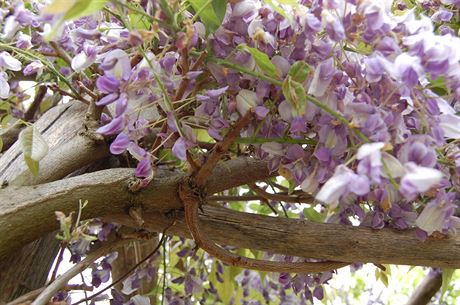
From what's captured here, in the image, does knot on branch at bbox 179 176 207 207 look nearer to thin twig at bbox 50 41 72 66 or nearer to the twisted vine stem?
the twisted vine stem

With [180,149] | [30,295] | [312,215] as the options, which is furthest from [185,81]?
[312,215]

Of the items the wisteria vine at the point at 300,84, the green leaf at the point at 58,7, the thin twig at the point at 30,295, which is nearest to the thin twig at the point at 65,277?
the thin twig at the point at 30,295

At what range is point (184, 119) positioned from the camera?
59cm

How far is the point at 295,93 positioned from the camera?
1.63 ft

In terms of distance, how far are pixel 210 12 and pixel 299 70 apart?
85 mm

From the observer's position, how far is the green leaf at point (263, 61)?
Answer: 500 mm

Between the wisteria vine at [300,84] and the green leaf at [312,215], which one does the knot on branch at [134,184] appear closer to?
the wisteria vine at [300,84]

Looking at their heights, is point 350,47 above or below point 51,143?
above

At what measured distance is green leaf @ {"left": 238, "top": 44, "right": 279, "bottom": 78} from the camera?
1.64ft

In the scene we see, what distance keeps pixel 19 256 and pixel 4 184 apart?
0.49ft

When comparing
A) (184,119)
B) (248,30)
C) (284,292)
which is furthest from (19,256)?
Result: (284,292)

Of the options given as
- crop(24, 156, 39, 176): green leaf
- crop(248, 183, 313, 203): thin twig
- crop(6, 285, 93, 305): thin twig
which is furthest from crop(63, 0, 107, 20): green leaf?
crop(248, 183, 313, 203): thin twig

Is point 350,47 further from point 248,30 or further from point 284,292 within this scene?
point 284,292

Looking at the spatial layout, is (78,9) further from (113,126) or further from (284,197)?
(284,197)
